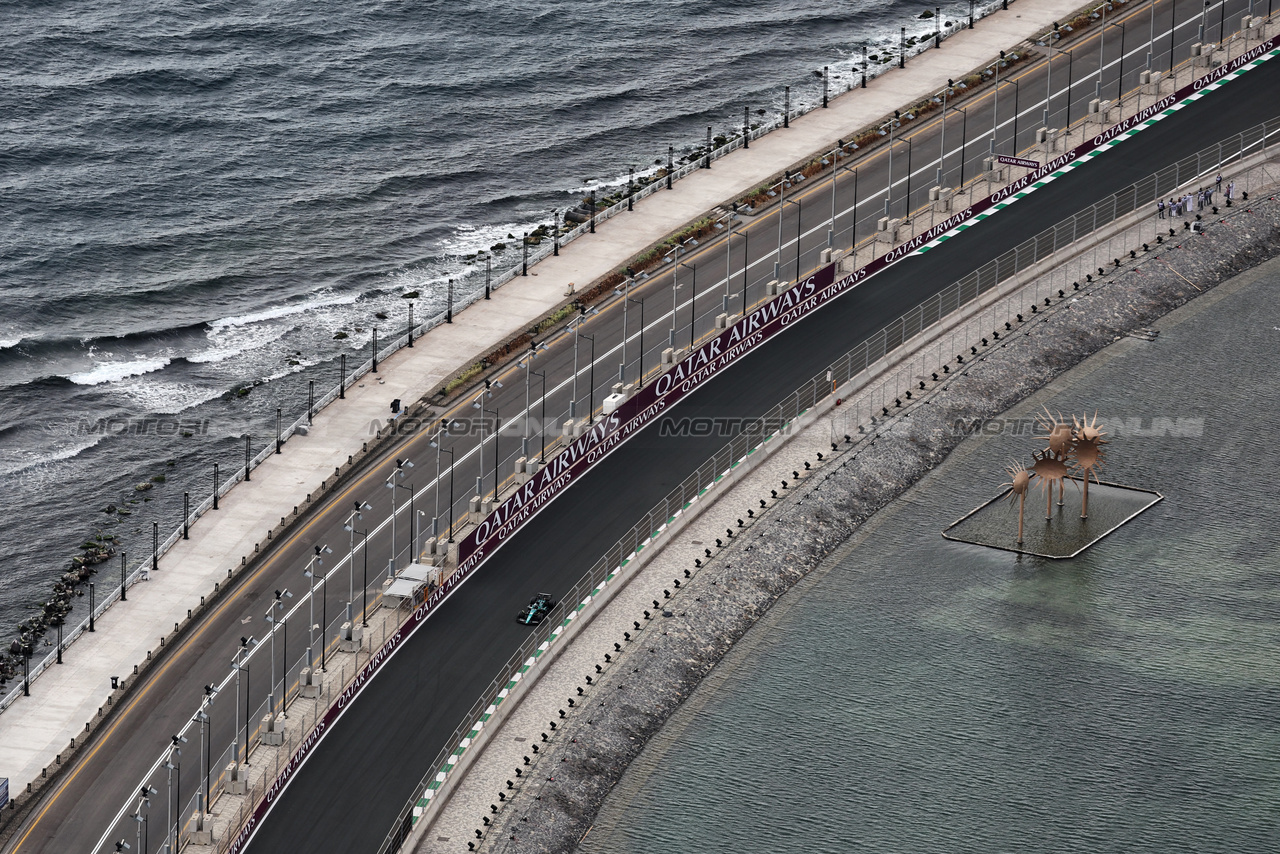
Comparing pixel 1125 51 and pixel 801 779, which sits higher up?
pixel 1125 51

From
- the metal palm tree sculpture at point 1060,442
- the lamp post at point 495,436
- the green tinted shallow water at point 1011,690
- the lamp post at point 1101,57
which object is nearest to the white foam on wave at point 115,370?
the lamp post at point 495,436

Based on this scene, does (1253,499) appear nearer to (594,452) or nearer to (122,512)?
(594,452)

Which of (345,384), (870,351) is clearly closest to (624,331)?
(870,351)

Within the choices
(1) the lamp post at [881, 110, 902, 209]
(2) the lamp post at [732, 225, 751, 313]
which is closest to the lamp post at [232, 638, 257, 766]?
(2) the lamp post at [732, 225, 751, 313]

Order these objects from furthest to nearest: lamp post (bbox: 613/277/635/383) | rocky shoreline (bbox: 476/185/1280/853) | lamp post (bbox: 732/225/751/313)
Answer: lamp post (bbox: 732/225/751/313) → lamp post (bbox: 613/277/635/383) → rocky shoreline (bbox: 476/185/1280/853)

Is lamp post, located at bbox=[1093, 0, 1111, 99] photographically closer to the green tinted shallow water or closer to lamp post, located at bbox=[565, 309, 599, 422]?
the green tinted shallow water

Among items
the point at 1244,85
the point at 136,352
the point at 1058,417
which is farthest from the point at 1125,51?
the point at 136,352
